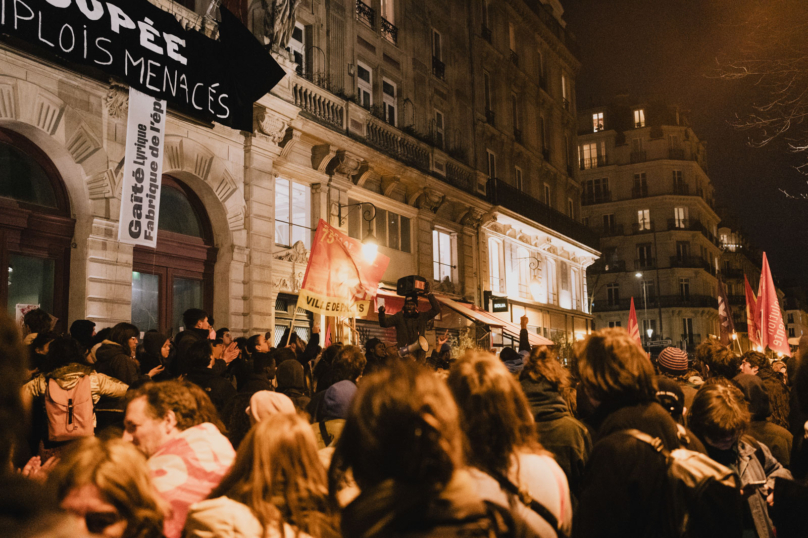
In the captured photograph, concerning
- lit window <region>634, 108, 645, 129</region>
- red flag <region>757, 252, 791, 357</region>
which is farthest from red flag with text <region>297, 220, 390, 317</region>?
lit window <region>634, 108, 645, 129</region>

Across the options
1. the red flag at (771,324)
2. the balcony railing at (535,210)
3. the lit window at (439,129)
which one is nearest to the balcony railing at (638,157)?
the balcony railing at (535,210)

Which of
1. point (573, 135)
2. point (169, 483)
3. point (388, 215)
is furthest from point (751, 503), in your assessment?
point (573, 135)

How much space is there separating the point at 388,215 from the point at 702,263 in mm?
44029

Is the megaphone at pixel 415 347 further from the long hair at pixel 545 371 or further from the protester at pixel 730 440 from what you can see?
the protester at pixel 730 440

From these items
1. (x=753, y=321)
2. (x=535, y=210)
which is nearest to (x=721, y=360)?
(x=753, y=321)

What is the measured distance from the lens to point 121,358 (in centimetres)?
636

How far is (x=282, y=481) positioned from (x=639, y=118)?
204 ft

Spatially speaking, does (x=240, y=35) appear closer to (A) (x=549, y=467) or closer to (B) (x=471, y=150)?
(A) (x=549, y=467)

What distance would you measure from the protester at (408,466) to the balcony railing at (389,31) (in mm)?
19441

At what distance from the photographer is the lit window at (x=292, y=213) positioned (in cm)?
1568

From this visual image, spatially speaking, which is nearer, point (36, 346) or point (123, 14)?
point (36, 346)

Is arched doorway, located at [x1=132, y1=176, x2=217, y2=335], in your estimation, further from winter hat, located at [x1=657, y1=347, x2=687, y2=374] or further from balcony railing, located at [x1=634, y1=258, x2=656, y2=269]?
balcony railing, located at [x1=634, y1=258, x2=656, y2=269]

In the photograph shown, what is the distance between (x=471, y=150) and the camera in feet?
80.3

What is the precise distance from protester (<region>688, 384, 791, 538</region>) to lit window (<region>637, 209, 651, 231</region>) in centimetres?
5537
